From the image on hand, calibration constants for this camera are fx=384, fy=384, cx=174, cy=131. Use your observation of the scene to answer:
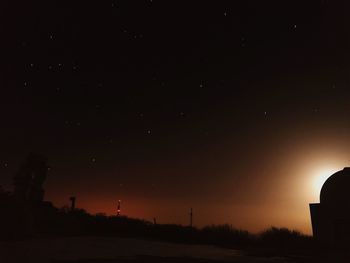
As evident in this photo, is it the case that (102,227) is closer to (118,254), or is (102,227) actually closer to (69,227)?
(69,227)

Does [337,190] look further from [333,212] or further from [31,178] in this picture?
[31,178]

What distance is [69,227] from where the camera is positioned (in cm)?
3569

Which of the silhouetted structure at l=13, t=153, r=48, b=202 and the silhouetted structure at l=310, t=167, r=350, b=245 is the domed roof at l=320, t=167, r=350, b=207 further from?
the silhouetted structure at l=13, t=153, r=48, b=202

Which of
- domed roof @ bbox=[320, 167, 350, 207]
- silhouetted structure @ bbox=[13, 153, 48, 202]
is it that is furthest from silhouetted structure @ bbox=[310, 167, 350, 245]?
silhouetted structure @ bbox=[13, 153, 48, 202]

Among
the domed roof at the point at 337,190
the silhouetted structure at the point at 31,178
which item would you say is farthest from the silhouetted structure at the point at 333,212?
the silhouetted structure at the point at 31,178

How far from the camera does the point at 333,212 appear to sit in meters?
29.4

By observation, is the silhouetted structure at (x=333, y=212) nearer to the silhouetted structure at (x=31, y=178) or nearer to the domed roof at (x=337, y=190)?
the domed roof at (x=337, y=190)

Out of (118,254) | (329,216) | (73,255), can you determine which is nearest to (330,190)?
(329,216)

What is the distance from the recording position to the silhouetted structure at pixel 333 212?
28.4m

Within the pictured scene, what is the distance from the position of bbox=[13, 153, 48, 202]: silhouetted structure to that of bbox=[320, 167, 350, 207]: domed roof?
98.8 feet

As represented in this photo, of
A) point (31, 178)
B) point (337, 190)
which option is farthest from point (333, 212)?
point (31, 178)

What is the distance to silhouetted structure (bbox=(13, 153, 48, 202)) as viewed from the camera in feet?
141

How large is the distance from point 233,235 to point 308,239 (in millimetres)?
6783

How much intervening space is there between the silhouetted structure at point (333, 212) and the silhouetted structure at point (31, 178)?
2944 cm
